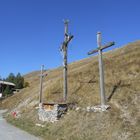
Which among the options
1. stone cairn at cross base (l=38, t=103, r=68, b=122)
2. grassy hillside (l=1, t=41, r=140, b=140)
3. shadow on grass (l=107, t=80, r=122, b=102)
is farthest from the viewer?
stone cairn at cross base (l=38, t=103, r=68, b=122)

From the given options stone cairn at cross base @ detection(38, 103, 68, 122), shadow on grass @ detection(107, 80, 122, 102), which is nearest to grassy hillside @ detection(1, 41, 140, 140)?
shadow on grass @ detection(107, 80, 122, 102)

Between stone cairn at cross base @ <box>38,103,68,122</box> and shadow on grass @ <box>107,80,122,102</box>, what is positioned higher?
shadow on grass @ <box>107,80,122,102</box>

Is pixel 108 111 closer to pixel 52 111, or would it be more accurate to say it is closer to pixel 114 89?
pixel 114 89

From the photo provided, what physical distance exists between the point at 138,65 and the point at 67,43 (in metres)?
5.48

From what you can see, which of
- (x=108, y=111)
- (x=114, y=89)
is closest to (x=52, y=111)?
(x=114, y=89)

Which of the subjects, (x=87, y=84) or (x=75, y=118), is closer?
(x=75, y=118)

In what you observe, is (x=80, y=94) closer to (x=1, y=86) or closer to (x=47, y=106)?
(x=47, y=106)

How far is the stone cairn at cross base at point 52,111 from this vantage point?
1865 cm

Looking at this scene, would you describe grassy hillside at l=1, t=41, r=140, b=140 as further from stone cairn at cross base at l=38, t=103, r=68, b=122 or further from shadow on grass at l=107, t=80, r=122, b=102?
stone cairn at cross base at l=38, t=103, r=68, b=122

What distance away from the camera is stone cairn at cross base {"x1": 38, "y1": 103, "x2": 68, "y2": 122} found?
1865 centimetres

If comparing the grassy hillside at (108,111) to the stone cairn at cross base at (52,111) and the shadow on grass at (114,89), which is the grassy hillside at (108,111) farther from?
the stone cairn at cross base at (52,111)

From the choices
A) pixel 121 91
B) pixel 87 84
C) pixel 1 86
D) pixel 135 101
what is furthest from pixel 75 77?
pixel 1 86

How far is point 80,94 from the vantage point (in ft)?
70.9

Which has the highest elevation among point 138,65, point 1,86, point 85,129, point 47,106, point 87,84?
point 1,86
